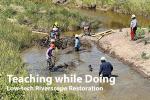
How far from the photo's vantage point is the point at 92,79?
853 inches

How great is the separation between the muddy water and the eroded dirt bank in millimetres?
460

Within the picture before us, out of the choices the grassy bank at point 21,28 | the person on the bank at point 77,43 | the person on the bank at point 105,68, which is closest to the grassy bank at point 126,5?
the grassy bank at point 21,28

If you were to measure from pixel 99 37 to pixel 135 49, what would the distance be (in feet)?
18.6

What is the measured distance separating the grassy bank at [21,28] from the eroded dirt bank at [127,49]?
4893 mm

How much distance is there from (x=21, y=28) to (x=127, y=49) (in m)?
8.89

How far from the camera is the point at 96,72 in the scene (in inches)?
897

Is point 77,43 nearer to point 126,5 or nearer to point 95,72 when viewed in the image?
point 95,72

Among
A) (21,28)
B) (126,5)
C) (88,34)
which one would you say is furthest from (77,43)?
(126,5)

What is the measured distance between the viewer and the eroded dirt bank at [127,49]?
23484 millimetres

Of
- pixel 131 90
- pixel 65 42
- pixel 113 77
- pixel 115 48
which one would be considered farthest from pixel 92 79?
pixel 65 42

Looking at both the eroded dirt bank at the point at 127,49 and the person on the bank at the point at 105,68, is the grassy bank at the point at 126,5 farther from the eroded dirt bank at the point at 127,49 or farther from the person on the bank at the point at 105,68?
the person on the bank at the point at 105,68

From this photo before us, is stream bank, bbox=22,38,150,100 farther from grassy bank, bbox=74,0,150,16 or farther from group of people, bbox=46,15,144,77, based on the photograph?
grassy bank, bbox=74,0,150,16

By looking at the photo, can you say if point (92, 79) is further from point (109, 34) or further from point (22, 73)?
point (109, 34)

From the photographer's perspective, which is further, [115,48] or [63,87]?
[115,48]
